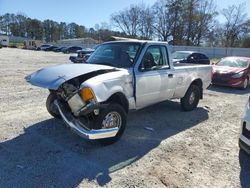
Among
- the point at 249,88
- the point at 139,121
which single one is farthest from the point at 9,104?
the point at 249,88

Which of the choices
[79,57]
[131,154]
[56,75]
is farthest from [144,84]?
[79,57]

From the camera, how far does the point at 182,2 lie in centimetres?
6738

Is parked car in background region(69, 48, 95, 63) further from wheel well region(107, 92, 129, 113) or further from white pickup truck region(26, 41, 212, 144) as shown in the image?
wheel well region(107, 92, 129, 113)

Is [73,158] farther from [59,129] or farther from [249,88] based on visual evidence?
[249,88]

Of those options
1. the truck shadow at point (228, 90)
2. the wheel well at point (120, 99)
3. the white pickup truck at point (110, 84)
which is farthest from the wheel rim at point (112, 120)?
the truck shadow at point (228, 90)

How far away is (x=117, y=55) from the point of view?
5.68 m

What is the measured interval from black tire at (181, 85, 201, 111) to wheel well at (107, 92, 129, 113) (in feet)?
8.26

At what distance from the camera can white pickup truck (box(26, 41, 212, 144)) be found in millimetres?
4285

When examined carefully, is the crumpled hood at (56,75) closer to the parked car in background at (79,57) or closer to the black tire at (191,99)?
the black tire at (191,99)

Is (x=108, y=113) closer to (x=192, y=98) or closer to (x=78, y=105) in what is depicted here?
(x=78, y=105)

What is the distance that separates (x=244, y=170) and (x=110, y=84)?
8.33 feet

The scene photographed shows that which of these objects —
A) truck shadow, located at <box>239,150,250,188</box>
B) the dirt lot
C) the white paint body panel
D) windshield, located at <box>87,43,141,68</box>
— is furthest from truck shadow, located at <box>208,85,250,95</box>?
truck shadow, located at <box>239,150,250,188</box>

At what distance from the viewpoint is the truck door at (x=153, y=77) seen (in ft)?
17.7

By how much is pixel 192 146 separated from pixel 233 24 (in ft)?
221
